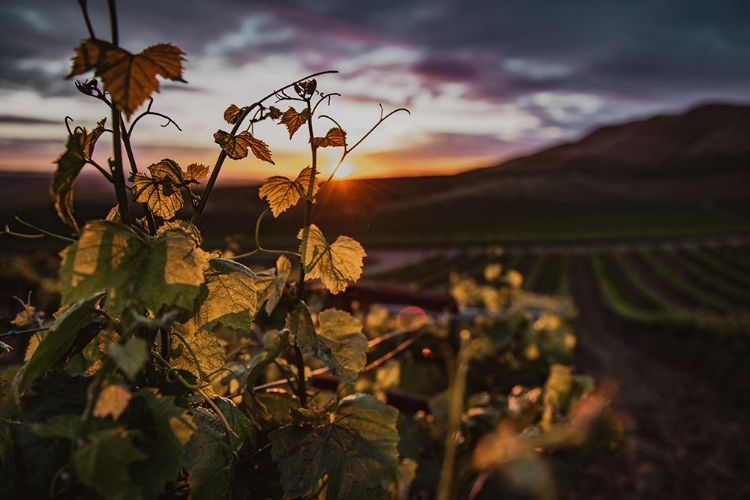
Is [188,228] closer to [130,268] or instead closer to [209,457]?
[130,268]

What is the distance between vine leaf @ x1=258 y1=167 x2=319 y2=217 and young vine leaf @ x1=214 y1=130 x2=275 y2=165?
63 mm

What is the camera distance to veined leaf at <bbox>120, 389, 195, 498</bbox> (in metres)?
0.59

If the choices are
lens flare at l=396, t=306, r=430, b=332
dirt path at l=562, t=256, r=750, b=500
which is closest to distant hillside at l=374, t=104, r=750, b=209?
dirt path at l=562, t=256, r=750, b=500

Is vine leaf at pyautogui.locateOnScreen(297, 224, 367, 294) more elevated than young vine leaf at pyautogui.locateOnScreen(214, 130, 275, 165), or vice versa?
young vine leaf at pyautogui.locateOnScreen(214, 130, 275, 165)

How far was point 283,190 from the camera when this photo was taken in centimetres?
95

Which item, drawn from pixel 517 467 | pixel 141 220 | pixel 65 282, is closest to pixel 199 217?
pixel 141 220

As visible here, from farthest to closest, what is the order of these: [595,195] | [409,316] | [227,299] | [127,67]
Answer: [595,195]
[409,316]
[227,299]
[127,67]

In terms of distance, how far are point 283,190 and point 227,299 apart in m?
A: 0.25

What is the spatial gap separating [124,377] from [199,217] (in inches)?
10.5

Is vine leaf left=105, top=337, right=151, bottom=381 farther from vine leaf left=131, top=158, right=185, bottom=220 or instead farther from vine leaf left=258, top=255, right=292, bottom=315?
vine leaf left=131, top=158, right=185, bottom=220

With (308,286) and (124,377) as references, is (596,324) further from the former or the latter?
(124,377)

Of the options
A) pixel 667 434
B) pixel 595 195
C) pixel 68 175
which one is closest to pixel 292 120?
pixel 68 175

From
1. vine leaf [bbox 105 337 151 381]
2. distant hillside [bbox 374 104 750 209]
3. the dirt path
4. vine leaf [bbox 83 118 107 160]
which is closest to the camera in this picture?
vine leaf [bbox 105 337 151 381]

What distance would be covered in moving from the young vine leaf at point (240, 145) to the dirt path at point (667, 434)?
2347mm
